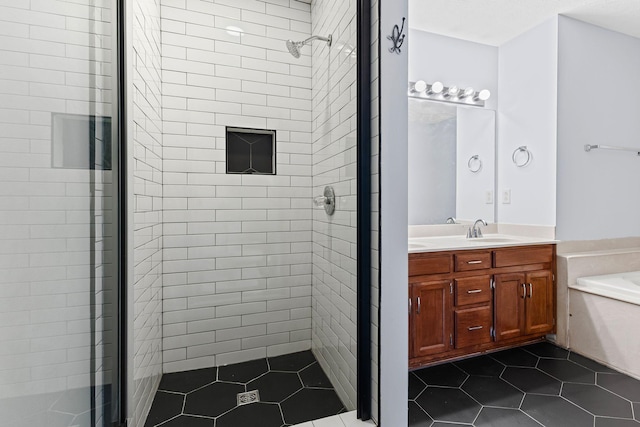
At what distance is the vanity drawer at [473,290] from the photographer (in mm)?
2152

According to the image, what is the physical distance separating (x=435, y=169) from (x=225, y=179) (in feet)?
5.81

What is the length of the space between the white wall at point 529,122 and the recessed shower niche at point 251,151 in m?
2.21

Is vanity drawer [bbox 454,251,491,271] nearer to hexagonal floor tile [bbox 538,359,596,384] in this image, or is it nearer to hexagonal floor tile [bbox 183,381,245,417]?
hexagonal floor tile [bbox 538,359,596,384]

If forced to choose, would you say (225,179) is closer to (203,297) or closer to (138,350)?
(203,297)

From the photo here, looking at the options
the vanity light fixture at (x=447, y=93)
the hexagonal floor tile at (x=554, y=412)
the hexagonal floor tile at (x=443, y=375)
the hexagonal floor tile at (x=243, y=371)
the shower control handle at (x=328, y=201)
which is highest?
the vanity light fixture at (x=447, y=93)

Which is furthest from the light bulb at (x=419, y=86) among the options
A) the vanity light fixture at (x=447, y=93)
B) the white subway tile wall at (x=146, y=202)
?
the white subway tile wall at (x=146, y=202)

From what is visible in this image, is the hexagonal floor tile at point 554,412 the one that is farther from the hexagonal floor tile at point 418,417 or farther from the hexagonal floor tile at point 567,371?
the hexagonal floor tile at point 418,417

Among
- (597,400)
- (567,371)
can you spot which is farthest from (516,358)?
(597,400)

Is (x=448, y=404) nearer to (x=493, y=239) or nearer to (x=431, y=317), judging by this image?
(x=431, y=317)

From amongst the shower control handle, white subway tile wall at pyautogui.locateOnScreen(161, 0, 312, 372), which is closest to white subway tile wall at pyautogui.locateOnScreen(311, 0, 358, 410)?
the shower control handle

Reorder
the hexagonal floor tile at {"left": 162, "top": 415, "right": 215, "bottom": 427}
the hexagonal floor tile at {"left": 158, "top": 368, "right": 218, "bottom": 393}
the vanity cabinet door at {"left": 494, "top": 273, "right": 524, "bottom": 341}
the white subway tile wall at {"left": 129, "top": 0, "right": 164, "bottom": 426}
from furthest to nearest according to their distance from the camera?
1. the vanity cabinet door at {"left": 494, "top": 273, "right": 524, "bottom": 341}
2. the hexagonal floor tile at {"left": 158, "top": 368, "right": 218, "bottom": 393}
3. the hexagonal floor tile at {"left": 162, "top": 415, "right": 215, "bottom": 427}
4. the white subway tile wall at {"left": 129, "top": 0, "right": 164, "bottom": 426}

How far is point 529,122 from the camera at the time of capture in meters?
2.67

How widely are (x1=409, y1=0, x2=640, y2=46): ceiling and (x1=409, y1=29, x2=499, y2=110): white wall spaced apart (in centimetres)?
7

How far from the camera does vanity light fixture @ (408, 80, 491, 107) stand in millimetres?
2541
